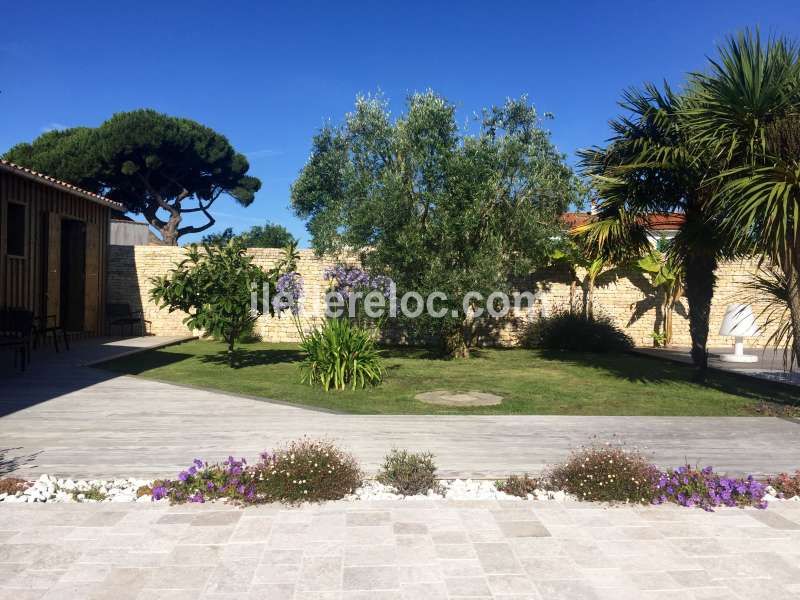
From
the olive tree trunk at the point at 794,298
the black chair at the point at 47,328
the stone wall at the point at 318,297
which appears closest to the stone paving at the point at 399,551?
the olive tree trunk at the point at 794,298

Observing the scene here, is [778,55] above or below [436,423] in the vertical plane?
above

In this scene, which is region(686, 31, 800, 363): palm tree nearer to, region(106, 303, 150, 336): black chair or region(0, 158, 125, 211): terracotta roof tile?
region(0, 158, 125, 211): terracotta roof tile

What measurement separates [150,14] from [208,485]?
13.7 m

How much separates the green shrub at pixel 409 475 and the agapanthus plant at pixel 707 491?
167 centimetres

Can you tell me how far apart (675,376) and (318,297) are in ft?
32.9

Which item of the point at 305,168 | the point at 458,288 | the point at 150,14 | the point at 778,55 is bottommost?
the point at 458,288

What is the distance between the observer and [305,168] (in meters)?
22.3

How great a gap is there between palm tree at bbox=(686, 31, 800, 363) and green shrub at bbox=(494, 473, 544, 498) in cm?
439

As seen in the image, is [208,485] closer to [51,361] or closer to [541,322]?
[51,361]

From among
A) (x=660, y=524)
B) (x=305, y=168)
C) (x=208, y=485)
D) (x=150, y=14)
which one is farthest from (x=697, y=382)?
(x=305, y=168)

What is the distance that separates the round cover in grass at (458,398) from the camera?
8.44 metres

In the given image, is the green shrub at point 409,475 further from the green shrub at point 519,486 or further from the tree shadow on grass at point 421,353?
the tree shadow on grass at point 421,353

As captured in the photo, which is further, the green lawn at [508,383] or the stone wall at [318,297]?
the stone wall at [318,297]

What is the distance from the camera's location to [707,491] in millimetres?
4367
